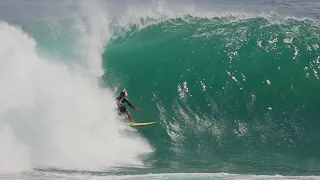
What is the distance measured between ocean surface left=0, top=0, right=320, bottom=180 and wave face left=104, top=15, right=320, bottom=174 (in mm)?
35

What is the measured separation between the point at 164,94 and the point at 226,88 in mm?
1878

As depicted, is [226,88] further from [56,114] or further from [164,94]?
[56,114]

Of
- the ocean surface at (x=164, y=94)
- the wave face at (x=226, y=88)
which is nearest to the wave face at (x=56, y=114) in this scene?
the ocean surface at (x=164, y=94)

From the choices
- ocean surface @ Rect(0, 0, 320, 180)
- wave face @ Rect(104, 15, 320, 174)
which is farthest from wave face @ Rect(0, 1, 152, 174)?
wave face @ Rect(104, 15, 320, 174)

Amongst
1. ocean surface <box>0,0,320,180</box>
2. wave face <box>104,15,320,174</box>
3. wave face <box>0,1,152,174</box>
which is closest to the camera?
wave face <box>0,1,152,174</box>

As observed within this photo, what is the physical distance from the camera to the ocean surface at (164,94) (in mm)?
11234

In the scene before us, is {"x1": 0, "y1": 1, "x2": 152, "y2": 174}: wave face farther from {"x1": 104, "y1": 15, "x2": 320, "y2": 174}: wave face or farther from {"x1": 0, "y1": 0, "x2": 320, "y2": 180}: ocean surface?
{"x1": 104, "y1": 15, "x2": 320, "y2": 174}: wave face

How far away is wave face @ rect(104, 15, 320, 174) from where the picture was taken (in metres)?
12.5

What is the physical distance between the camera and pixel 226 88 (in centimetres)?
1501

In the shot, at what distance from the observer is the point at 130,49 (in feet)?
59.9

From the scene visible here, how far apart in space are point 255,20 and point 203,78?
4160mm

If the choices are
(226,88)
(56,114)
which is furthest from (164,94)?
(56,114)

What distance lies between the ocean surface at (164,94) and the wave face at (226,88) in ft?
0.12

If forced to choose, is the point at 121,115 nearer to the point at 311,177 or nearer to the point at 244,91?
the point at 244,91
